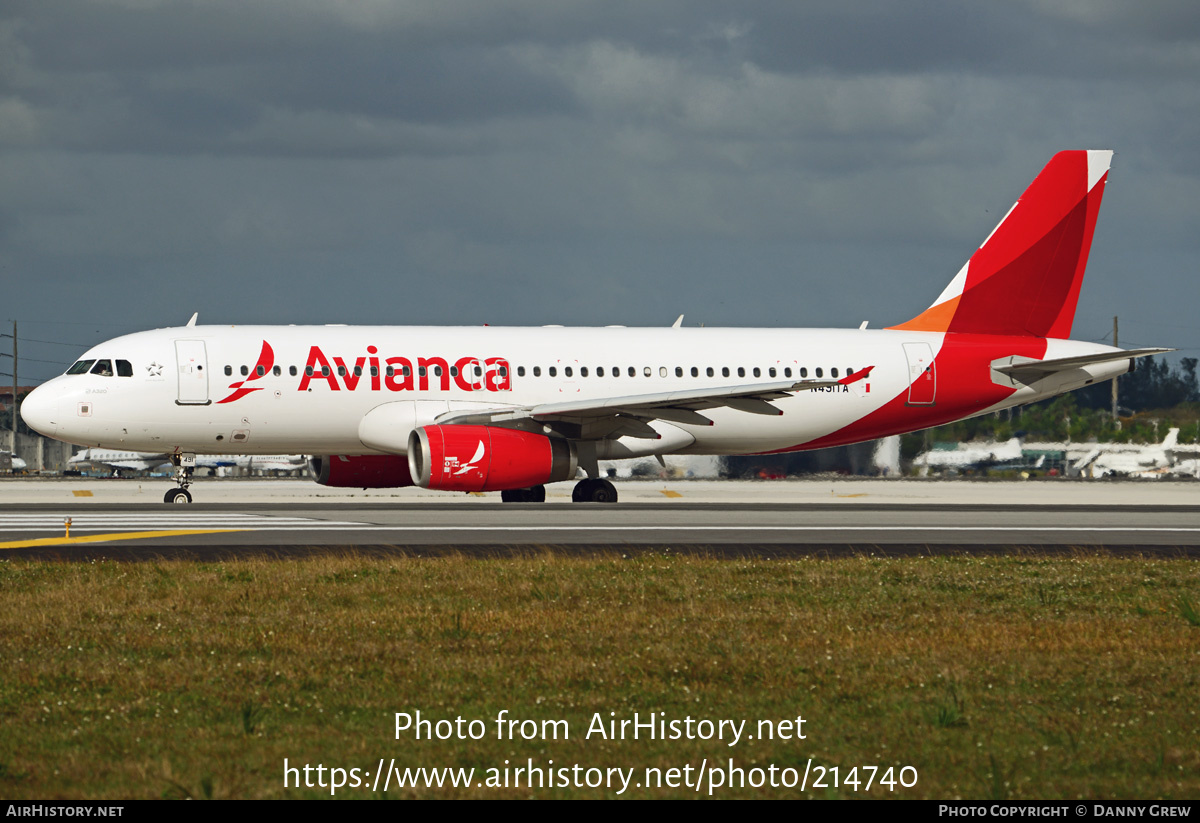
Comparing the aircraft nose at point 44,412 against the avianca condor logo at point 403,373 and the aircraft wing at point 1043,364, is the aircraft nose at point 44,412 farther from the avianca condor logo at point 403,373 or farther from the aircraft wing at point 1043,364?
the aircraft wing at point 1043,364

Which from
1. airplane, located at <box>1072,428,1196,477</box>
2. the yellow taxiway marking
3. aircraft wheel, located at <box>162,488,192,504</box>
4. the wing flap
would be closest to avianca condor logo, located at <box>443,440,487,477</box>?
the wing flap

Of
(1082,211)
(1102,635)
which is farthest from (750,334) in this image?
(1102,635)

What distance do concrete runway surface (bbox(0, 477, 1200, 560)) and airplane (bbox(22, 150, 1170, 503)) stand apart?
126 centimetres

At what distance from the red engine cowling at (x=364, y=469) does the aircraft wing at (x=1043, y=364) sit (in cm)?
1374

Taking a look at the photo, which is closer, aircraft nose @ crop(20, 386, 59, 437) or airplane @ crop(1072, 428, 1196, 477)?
aircraft nose @ crop(20, 386, 59, 437)

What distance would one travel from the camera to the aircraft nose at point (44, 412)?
25766mm

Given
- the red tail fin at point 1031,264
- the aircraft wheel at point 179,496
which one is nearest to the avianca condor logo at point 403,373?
the aircraft wheel at point 179,496

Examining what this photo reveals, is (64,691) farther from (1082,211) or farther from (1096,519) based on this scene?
(1082,211)

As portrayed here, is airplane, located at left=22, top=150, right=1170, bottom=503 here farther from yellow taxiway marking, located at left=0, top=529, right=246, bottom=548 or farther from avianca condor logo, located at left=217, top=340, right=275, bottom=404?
yellow taxiway marking, located at left=0, top=529, right=246, bottom=548

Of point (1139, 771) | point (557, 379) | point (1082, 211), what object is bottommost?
point (1139, 771)

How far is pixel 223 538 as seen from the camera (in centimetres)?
1756

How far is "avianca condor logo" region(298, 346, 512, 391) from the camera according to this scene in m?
26.4

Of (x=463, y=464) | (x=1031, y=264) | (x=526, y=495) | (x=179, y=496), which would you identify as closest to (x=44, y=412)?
(x=179, y=496)
